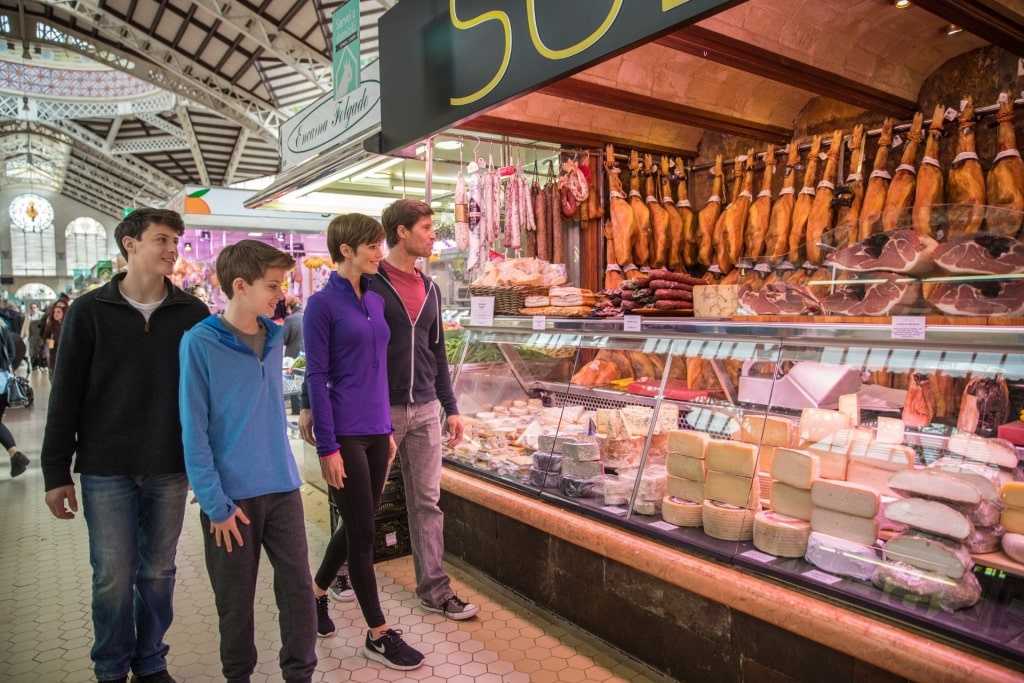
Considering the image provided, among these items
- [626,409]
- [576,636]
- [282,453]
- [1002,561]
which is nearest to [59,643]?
[282,453]

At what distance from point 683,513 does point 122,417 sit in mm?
2060

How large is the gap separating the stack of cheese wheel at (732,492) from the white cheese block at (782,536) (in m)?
0.09

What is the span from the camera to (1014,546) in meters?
1.92

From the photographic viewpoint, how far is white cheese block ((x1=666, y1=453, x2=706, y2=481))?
8.59 ft

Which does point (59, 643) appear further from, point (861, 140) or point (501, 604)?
point (861, 140)

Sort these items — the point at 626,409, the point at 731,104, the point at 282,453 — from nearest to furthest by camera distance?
1. the point at 282,453
2. the point at 626,409
3. the point at 731,104

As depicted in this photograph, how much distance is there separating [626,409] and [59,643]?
2783 millimetres

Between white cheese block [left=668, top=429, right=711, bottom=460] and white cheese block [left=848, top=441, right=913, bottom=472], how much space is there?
52 cm

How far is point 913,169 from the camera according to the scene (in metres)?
3.57

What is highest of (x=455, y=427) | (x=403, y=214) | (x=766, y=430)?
(x=403, y=214)

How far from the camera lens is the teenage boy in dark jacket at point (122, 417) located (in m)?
2.29

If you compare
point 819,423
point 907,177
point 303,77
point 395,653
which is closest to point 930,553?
point 819,423

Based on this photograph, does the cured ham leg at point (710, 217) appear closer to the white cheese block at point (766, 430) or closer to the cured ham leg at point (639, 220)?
the cured ham leg at point (639, 220)

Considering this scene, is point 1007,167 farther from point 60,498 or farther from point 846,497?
point 60,498
